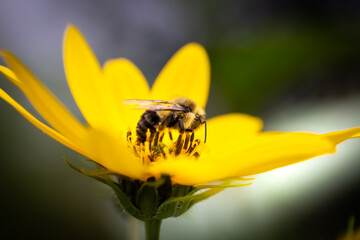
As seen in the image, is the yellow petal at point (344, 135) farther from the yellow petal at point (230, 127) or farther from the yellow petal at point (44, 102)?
the yellow petal at point (44, 102)

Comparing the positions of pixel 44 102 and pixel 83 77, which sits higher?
pixel 83 77

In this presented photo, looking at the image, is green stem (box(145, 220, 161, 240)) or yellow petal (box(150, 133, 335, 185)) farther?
green stem (box(145, 220, 161, 240))

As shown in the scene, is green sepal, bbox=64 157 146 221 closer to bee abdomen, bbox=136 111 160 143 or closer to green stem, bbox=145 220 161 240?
green stem, bbox=145 220 161 240

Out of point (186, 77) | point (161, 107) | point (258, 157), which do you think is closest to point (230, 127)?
point (186, 77)

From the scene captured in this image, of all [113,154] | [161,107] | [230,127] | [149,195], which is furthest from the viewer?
[230,127]

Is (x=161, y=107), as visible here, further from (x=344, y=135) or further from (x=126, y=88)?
(x=344, y=135)

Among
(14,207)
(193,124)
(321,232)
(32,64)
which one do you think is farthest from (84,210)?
(321,232)

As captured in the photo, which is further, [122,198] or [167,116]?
[167,116]

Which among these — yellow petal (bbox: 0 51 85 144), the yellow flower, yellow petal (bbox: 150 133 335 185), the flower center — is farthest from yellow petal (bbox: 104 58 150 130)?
yellow petal (bbox: 150 133 335 185)

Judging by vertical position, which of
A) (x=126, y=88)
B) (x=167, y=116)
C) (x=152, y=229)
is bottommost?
(x=152, y=229)
